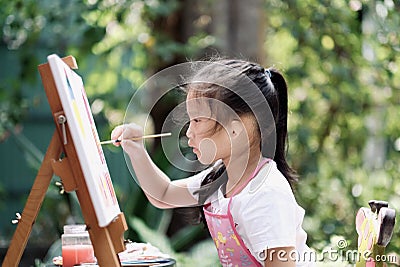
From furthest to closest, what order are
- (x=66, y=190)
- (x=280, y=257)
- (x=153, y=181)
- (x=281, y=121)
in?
1. (x=153, y=181)
2. (x=281, y=121)
3. (x=280, y=257)
4. (x=66, y=190)

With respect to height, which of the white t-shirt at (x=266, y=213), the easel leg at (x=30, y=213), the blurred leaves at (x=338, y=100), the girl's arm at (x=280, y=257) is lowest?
the blurred leaves at (x=338, y=100)

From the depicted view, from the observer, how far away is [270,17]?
4418 mm

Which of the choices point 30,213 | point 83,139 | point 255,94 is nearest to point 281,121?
point 255,94

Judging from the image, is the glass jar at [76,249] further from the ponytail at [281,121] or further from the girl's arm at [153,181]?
the ponytail at [281,121]

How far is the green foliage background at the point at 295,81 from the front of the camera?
3.81 metres

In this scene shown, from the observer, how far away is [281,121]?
212cm

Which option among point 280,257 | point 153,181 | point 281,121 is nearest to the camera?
point 280,257

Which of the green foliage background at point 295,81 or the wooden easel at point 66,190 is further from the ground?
the wooden easel at point 66,190

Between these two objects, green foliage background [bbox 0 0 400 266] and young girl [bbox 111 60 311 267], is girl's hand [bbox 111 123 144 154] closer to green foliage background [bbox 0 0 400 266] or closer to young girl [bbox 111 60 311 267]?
young girl [bbox 111 60 311 267]

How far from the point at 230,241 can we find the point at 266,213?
0.55 ft

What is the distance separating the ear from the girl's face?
2cm

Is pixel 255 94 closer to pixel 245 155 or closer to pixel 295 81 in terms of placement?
pixel 245 155

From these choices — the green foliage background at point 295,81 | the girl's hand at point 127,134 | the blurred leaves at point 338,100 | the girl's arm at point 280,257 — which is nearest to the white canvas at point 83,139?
the girl's hand at point 127,134

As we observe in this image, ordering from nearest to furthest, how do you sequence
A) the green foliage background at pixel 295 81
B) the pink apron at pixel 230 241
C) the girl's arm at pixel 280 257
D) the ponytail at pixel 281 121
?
the girl's arm at pixel 280 257, the pink apron at pixel 230 241, the ponytail at pixel 281 121, the green foliage background at pixel 295 81
